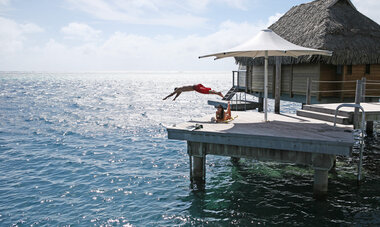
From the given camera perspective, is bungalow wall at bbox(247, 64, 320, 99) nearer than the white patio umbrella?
No

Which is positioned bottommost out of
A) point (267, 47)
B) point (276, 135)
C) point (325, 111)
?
point (276, 135)

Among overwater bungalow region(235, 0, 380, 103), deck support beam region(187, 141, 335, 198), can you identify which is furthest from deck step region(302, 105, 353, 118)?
deck support beam region(187, 141, 335, 198)

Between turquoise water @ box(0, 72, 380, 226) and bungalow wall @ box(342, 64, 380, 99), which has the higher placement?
bungalow wall @ box(342, 64, 380, 99)

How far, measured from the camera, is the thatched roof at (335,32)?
55.7 feet

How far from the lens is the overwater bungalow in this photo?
56.1 ft

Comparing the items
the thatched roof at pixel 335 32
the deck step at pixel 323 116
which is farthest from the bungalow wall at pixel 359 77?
the deck step at pixel 323 116

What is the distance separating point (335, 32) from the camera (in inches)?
703

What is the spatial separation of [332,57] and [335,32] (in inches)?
88.4

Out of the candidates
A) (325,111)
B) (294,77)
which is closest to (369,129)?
(294,77)

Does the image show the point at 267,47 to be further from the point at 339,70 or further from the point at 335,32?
the point at 335,32

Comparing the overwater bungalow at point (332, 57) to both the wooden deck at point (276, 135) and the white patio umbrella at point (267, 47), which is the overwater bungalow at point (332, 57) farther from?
the wooden deck at point (276, 135)

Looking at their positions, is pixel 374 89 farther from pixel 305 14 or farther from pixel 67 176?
pixel 67 176

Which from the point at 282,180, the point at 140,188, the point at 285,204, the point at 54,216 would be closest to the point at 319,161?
the point at 285,204

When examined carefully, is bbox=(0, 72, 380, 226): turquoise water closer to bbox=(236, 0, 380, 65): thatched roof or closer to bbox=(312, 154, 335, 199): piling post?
bbox=(312, 154, 335, 199): piling post
